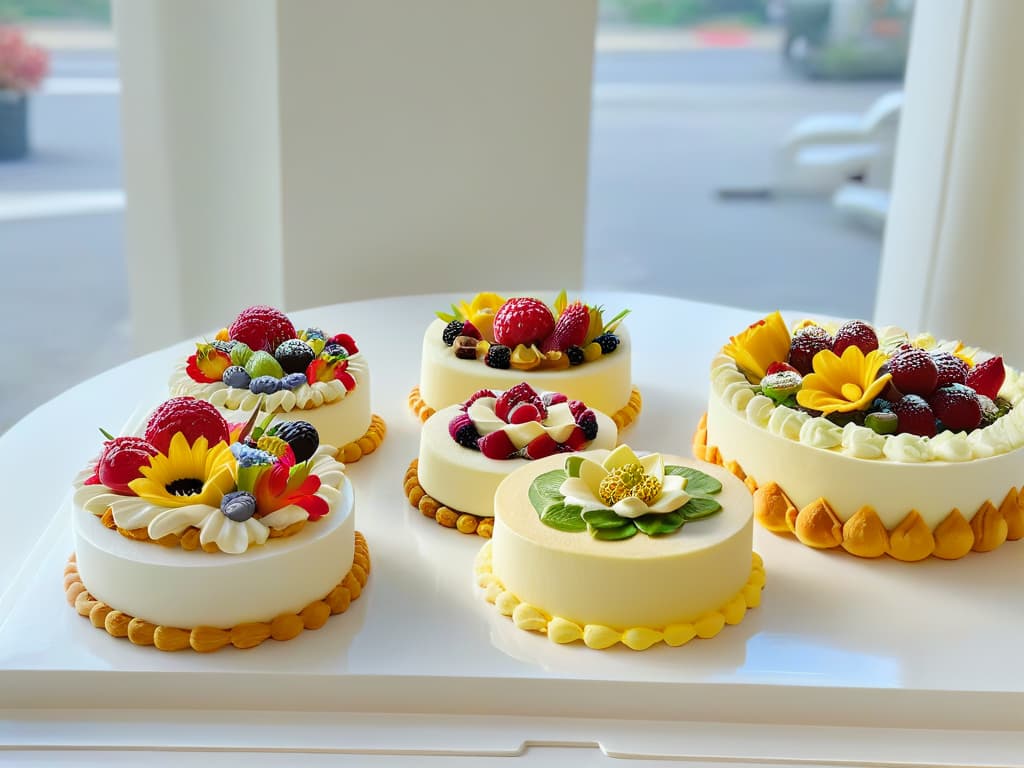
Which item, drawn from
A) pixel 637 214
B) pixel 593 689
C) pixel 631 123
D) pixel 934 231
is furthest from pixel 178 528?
pixel 631 123

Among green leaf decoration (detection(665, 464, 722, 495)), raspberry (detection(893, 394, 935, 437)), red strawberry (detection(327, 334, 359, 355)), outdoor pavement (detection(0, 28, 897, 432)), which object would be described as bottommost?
outdoor pavement (detection(0, 28, 897, 432))

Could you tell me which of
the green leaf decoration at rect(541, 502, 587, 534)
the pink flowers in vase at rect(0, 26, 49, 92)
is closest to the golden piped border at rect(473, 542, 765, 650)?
the green leaf decoration at rect(541, 502, 587, 534)

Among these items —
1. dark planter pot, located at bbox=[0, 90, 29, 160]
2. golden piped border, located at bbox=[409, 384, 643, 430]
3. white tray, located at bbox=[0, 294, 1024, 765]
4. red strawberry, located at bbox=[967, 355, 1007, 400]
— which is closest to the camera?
white tray, located at bbox=[0, 294, 1024, 765]

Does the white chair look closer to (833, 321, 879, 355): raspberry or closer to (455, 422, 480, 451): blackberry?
(833, 321, 879, 355): raspberry

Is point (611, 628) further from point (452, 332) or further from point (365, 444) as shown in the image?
point (452, 332)

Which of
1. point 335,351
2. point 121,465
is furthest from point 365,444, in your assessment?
point 121,465

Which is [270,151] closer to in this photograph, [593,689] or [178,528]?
[178,528]

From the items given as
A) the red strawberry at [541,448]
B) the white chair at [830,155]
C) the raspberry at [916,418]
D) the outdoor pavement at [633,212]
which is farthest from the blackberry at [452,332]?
the white chair at [830,155]
